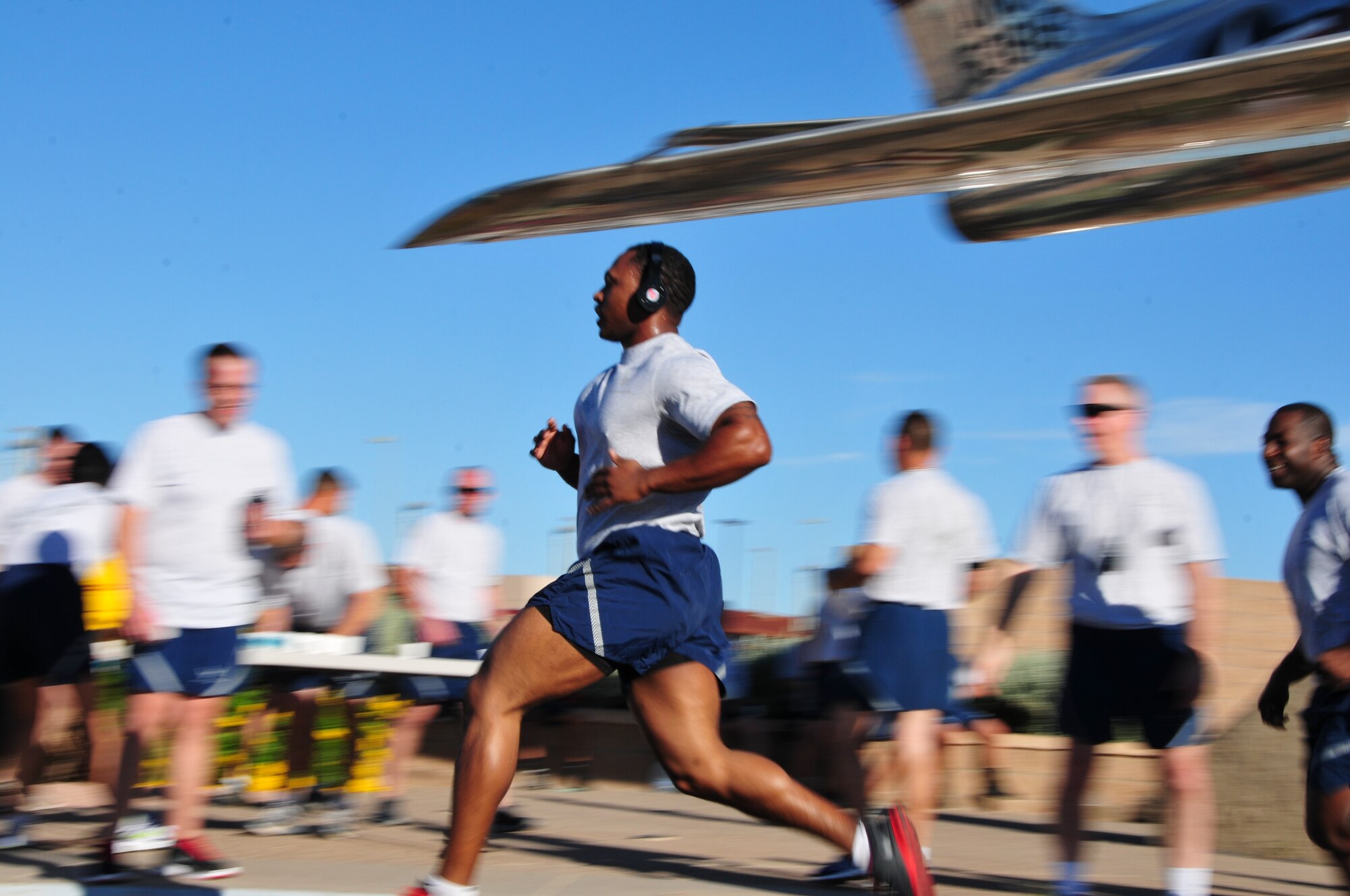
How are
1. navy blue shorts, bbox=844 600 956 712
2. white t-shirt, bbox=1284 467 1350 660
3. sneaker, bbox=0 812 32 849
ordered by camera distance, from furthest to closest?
sneaker, bbox=0 812 32 849 → navy blue shorts, bbox=844 600 956 712 → white t-shirt, bbox=1284 467 1350 660

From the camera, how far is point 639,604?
3.29 m

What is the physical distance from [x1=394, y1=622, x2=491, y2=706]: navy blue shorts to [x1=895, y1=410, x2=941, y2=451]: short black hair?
7.73 ft

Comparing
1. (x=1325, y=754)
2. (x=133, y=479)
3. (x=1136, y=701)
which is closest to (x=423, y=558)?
(x=133, y=479)

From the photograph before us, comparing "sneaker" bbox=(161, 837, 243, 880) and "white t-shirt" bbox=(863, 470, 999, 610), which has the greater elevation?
"white t-shirt" bbox=(863, 470, 999, 610)

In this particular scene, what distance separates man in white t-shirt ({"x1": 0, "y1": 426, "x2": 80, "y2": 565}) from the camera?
5762mm

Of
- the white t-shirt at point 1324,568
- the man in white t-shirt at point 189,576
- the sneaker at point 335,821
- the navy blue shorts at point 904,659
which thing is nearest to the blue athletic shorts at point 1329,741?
A: the white t-shirt at point 1324,568

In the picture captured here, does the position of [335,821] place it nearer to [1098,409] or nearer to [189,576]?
[189,576]

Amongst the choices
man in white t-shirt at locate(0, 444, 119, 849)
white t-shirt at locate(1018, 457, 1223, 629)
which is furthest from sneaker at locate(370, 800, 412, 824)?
white t-shirt at locate(1018, 457, 1223, 629)

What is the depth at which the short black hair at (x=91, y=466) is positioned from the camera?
228 inches

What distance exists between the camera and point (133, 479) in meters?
4.57

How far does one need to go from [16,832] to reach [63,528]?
1204 millimetres

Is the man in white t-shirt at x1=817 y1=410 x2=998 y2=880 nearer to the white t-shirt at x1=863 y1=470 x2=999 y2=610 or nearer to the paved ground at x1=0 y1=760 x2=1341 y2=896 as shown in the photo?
the white t-shirt at x1=863 y1=470 x2=999 y2=610

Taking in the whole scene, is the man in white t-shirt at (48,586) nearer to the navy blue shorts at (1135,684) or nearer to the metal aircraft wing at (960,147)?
the metal aircraft wing at (960,147)

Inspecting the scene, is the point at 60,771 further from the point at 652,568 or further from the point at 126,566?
the point at 652,568
